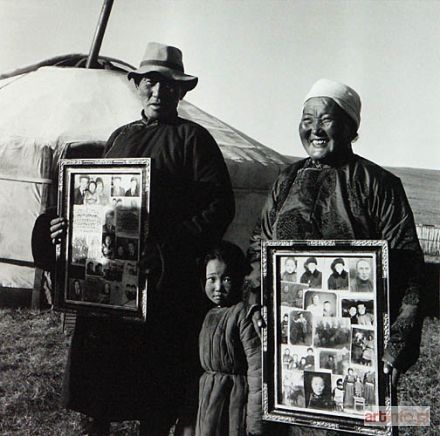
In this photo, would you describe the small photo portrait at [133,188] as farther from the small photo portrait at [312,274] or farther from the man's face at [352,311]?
the man's face at [352,311]

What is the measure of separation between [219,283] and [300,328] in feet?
0.94

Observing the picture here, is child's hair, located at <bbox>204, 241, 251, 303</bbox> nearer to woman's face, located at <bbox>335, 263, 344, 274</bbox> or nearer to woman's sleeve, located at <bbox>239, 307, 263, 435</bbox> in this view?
woman's sleeve, located at <bbox>239, 307, 263, 435</bbox>

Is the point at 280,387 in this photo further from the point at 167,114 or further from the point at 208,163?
the point at 167,114

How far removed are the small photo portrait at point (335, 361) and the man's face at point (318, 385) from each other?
0.03 m

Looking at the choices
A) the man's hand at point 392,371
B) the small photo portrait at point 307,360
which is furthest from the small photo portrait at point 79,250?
the man's hand at point 392,371

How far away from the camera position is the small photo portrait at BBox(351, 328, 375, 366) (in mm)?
1676

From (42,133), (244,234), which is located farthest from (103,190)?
(42,133)

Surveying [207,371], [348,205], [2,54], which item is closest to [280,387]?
[207,371]

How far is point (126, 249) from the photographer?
2.08 meters

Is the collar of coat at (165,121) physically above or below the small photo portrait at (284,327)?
above

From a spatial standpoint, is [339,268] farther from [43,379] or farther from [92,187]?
[43,379]

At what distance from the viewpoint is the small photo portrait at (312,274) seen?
1.76 metres

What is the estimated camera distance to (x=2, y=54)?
286 cm

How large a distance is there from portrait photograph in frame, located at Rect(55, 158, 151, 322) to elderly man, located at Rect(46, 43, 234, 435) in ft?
0.13
